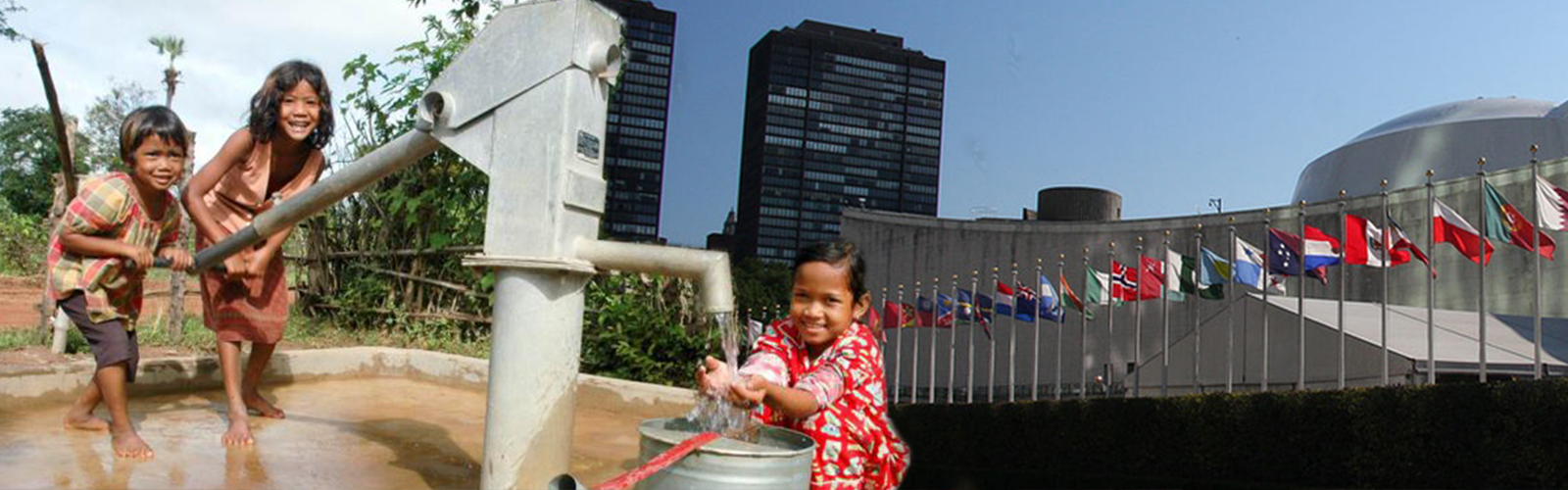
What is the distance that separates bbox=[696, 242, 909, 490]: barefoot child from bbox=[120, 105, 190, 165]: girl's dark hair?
206cm

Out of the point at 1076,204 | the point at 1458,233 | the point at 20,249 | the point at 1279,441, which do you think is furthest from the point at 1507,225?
the point at 1076,204

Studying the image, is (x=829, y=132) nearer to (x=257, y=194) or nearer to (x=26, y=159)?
(x=26, y=159)

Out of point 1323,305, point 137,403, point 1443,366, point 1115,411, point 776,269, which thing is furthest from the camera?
point 776,269

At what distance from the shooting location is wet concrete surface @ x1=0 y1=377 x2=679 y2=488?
283 centimetres

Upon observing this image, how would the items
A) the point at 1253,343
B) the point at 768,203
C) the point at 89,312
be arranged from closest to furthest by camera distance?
the point at 89,312 → the point at 1253,343 → the point at 768,203

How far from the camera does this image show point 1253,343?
23375 millimetres

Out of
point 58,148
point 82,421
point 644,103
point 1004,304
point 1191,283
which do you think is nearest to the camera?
point 82,421

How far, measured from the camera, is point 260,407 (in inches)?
155

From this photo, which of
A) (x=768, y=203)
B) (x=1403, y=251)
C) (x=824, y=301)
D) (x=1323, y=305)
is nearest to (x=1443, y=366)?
(x=1403, y=251)

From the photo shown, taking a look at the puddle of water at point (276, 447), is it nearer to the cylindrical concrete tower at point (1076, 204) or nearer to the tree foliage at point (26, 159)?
the tree foliage at point (26, 159)

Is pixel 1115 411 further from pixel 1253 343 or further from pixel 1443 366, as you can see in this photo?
→ pixel 1253 343

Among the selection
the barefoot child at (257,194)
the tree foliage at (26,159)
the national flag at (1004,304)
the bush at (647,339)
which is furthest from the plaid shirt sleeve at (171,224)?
the tree foliage at (26,159)

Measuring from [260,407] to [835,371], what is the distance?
2513 millimetres

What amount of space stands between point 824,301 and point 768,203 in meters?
63.5
